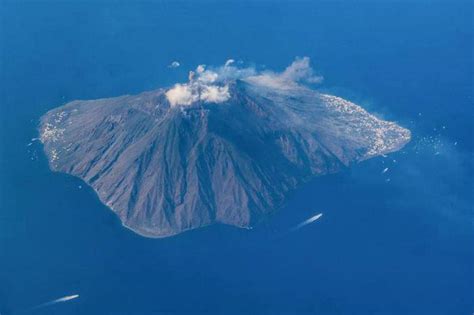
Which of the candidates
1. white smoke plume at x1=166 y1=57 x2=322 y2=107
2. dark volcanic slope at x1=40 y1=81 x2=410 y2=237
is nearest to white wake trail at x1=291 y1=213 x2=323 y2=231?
dark volcanic slope at x1=40 y1=81 x2=410 y2=237

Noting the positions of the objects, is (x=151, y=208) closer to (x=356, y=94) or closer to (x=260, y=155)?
(x=260, y=155)

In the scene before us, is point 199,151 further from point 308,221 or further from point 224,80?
point 308,221

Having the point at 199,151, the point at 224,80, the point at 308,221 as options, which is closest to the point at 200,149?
the point at 199,151

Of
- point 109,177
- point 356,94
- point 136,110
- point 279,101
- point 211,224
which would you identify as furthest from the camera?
point 356,94

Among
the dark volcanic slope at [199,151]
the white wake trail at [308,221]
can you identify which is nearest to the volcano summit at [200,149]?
the dark volcanic slope at [199,151]

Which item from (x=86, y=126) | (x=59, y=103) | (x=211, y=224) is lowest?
(x=211, y=224)

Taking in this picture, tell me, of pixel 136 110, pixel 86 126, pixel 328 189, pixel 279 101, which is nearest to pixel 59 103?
pixel 86 126
